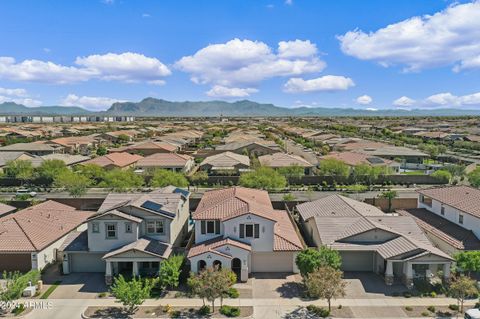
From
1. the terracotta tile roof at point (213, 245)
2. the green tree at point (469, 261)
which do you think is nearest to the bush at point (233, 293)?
the terracotta tile roof at point (213, 245)

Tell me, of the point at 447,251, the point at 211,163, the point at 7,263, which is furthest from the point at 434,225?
the point at 211,163

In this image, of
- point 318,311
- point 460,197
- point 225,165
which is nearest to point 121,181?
point 225,165

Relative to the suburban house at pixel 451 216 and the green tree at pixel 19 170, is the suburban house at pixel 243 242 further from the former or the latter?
the green tree at pixel 19 170

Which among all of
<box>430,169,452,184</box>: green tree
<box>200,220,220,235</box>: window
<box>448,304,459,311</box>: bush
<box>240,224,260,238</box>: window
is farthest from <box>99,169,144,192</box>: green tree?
<box>430,169,452,184</box>: green tree

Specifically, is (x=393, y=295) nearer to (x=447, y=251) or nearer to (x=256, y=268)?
(x=447, y=251)

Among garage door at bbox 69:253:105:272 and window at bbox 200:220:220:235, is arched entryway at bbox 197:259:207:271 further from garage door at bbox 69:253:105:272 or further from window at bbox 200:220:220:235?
garage door at bbox 69:253:105:272
